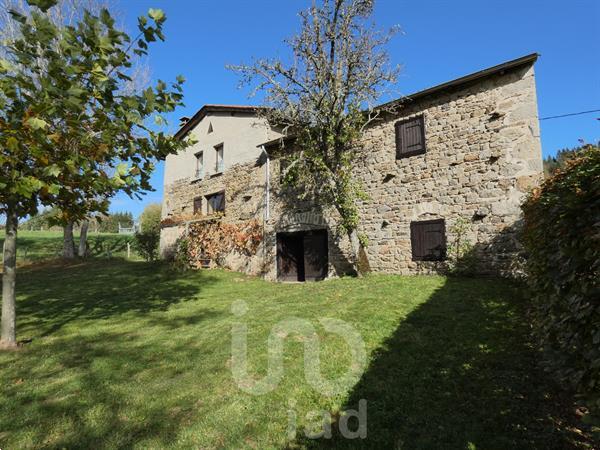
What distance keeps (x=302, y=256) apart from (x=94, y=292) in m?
7.84

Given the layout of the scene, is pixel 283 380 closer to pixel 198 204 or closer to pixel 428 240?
pixel 428 240

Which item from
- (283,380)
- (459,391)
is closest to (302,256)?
(283,380)

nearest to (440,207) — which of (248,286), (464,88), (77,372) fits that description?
(464,88)

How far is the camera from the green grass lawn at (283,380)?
318 cm

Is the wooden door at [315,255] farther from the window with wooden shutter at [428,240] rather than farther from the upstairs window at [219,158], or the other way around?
the upstairs window at [219,158]

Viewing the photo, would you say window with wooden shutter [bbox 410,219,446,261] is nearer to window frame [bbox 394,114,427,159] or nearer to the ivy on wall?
window frame [bbox 394,114,427,159]

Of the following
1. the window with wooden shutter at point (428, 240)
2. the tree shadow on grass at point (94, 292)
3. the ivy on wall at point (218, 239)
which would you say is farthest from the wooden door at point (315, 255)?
the tree shadow on grass at point (94, 292)

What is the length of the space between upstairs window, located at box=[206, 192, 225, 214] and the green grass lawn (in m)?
9.82

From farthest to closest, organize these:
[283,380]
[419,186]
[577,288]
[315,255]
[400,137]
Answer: [315,255] → [400,137] → [419,186] → [283,380] → [577,288]

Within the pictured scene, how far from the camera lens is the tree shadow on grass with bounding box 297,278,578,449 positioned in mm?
2975

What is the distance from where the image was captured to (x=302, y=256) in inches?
585

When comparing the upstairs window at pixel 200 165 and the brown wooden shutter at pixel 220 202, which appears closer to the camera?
the brown wooden shutter at pixel 220 202

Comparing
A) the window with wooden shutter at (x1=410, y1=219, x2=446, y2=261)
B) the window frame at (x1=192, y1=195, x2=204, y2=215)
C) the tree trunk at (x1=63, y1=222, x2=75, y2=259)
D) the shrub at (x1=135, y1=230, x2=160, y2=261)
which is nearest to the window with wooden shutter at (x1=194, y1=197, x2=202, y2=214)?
the window frame at (x1=192, y1=195, x2=204, y2=215)

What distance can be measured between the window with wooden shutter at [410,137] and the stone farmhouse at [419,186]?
0.11 ft
